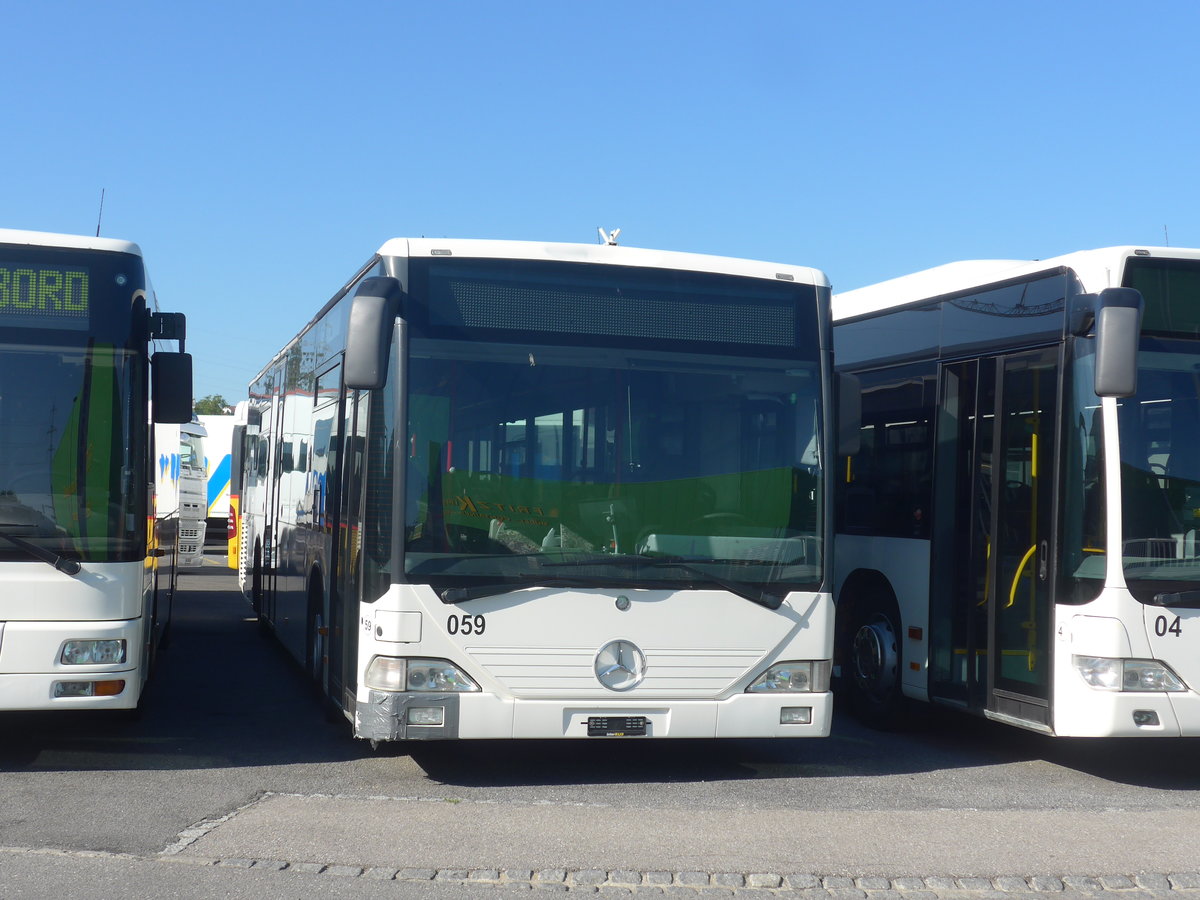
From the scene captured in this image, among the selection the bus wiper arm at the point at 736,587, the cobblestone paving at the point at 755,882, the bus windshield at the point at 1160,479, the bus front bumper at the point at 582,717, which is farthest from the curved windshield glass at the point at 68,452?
the bus windshield at the point at 1160,479

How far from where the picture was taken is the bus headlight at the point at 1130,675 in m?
8.06

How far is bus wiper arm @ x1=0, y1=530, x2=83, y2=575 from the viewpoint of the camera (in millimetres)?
7824

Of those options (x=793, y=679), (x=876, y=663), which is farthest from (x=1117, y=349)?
(x=876, y=663)

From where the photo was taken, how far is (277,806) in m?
7.49

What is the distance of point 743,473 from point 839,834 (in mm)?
2167

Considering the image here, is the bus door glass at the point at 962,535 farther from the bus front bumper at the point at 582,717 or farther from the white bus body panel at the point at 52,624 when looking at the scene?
the white bus body panel at the point at 52,624

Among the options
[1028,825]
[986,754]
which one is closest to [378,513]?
[1028,825]

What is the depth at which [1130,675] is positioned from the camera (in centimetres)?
808

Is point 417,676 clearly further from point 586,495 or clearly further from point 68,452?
point 68,452

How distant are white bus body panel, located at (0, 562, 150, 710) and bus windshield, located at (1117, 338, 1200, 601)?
576cm

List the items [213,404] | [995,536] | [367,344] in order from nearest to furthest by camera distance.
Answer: [367,344], [995,536], [213,404]

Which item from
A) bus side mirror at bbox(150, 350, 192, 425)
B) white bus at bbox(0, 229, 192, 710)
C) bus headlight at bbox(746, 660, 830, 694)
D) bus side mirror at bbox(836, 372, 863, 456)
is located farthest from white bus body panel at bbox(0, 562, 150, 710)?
bus side mirror at bbox(836, 372, 863, 456)

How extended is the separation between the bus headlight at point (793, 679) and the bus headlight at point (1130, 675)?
1502 millimetres

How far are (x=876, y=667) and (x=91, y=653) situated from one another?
562 cm
